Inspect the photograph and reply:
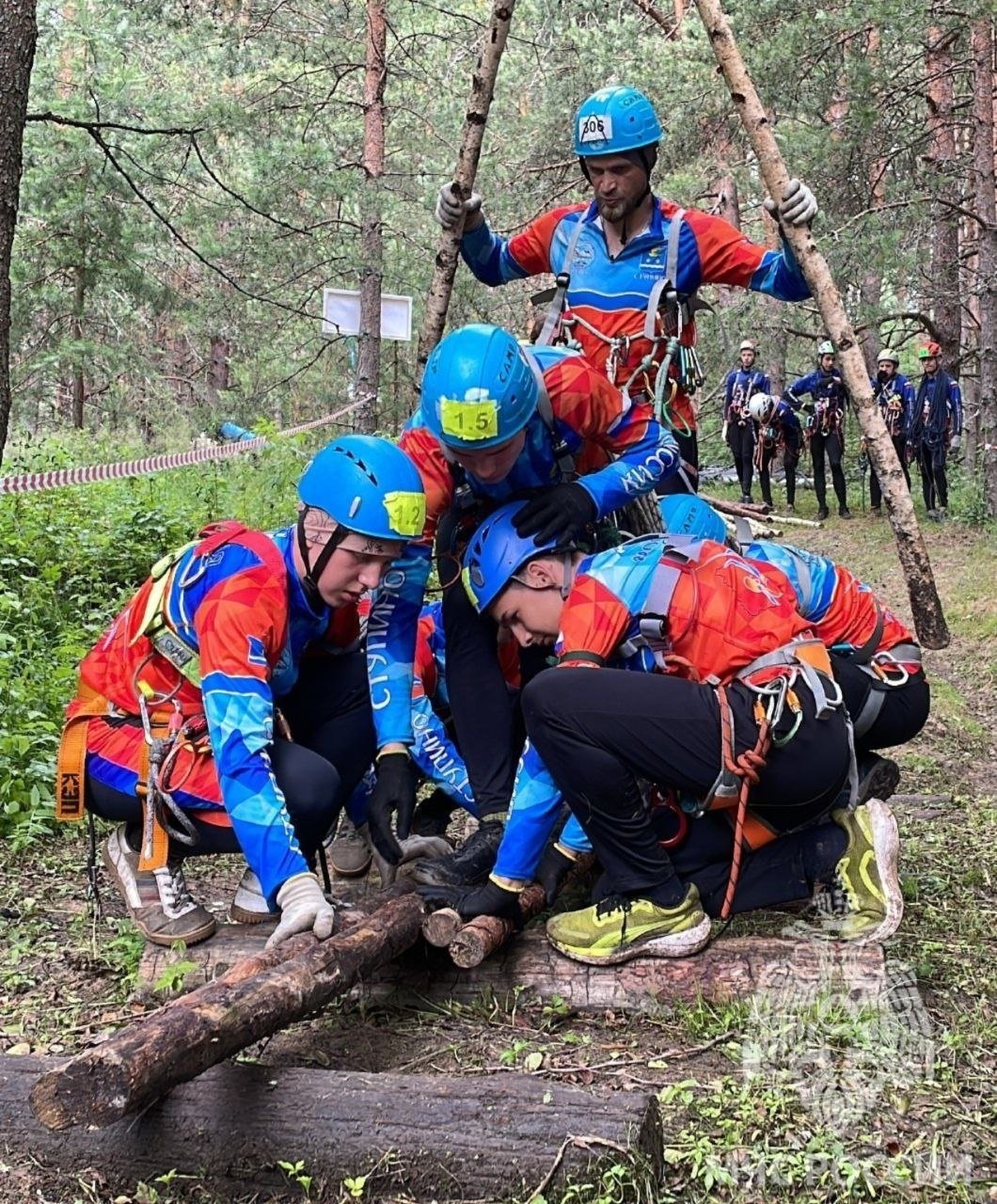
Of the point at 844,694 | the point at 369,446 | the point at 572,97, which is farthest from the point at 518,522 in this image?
the point at 572,97

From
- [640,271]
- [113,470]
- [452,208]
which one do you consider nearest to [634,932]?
[640,271]

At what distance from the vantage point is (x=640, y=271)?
198 inches

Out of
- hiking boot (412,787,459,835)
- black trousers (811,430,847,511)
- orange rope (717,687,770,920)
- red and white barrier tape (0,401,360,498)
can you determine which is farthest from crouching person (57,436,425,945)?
black trousers (811,430,847,511)

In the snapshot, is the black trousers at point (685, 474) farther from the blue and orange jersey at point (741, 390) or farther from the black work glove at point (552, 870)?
the blue and orange jersey at point (741, 390)

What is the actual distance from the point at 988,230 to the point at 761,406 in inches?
175

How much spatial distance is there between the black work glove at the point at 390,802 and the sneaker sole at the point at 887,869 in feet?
4.77

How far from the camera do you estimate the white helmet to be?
17688mm

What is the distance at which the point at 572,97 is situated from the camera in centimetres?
1856

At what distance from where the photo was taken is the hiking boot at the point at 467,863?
12.9 ft

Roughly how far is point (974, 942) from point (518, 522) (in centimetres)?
197

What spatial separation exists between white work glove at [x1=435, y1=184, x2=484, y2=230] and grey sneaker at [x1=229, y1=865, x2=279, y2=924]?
108 inches

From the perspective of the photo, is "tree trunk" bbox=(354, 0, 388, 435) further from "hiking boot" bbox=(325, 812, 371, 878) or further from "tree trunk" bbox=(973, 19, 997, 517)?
"hiking boot" bbox=(325, 812, 371, 878)

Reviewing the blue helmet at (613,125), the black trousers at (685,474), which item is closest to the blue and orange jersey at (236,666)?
the black trousers at (685,474)

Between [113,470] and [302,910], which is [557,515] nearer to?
[302,910]
